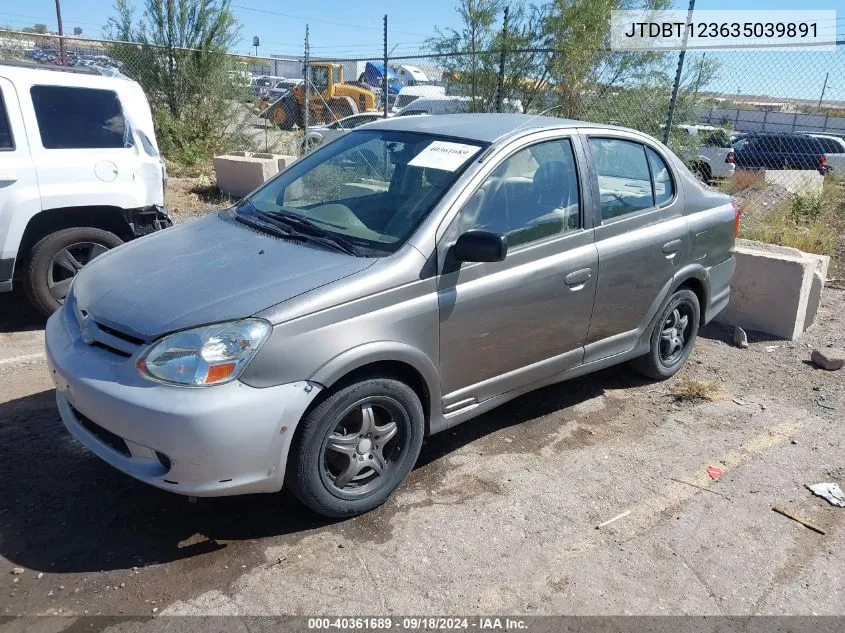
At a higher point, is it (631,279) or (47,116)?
(47,116)

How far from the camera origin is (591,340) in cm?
438

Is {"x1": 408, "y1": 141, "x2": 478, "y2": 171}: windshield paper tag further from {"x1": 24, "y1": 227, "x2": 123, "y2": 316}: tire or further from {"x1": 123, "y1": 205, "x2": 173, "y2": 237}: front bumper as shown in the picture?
{"x1": 24, "y1": 227, "x2": 123, "y2": 316}: tire

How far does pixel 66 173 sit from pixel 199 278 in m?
3.06

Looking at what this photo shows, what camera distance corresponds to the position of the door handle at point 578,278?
13.3 ft

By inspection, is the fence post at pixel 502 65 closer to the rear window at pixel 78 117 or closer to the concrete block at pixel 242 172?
the concrete block at pixel 242 172

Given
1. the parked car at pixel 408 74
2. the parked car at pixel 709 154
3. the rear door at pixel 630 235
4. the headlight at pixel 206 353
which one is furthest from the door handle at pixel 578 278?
the parked car at pixel 408 74

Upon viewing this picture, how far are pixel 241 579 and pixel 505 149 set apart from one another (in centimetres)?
249

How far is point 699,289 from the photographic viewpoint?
17.1ft

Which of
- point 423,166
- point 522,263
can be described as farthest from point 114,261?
point 522,263

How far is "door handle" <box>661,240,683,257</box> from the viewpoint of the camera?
465 cm

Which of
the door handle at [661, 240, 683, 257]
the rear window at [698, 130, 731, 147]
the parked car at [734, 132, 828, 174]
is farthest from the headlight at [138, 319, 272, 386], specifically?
the parked car at [734, 132, 828, 174]

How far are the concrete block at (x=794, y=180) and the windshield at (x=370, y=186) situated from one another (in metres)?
9.81

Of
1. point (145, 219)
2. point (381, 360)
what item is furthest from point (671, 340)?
point (145, 219)

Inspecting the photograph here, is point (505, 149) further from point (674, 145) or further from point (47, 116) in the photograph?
point (674, 145)
